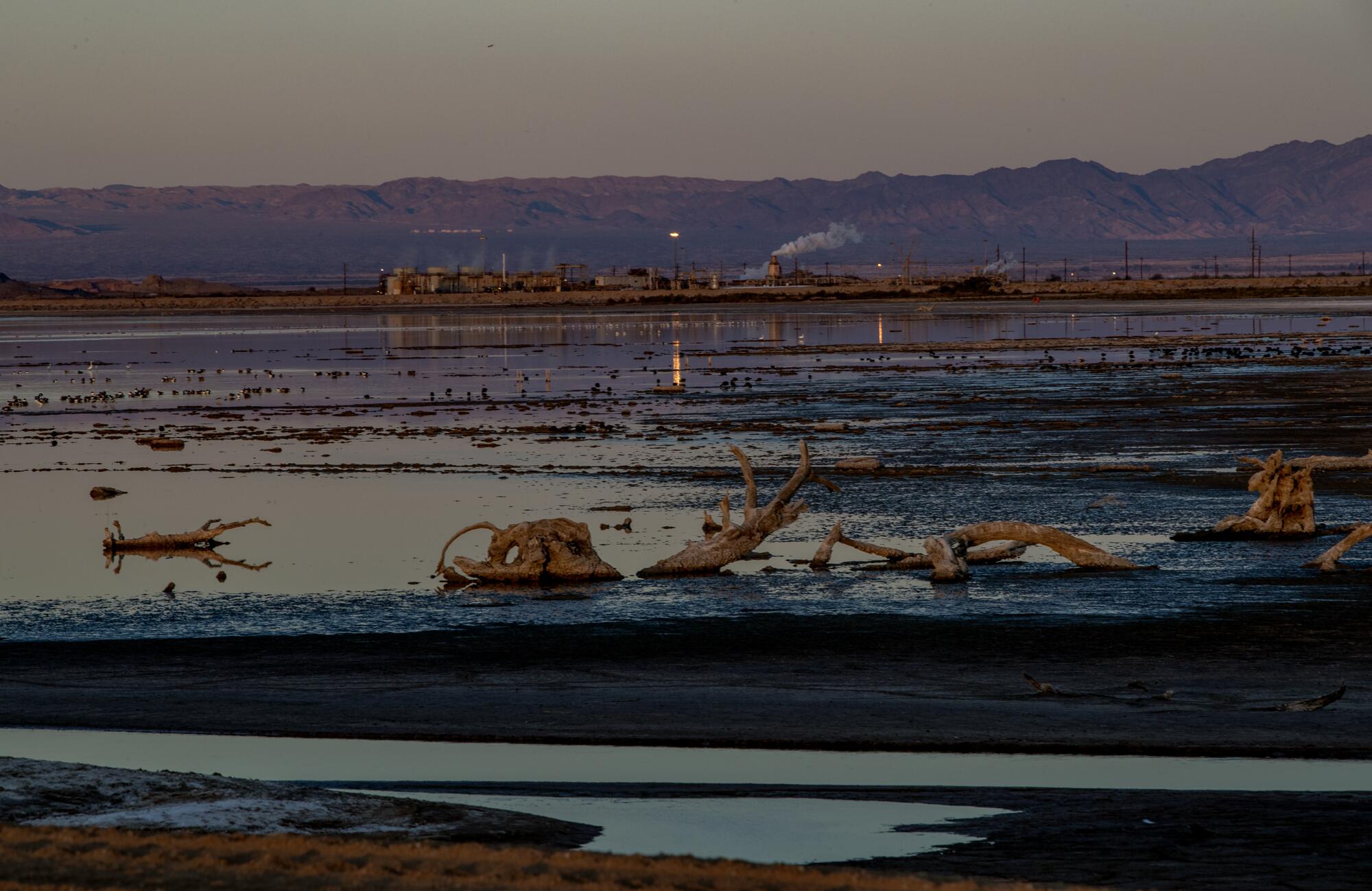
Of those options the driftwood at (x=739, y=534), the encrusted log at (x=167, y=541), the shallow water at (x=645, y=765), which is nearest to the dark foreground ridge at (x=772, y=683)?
the shallow water at (x=645, y=765)

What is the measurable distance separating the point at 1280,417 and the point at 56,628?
27.6 m

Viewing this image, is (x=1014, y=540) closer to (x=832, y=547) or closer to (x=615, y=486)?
(x=832, y=547)

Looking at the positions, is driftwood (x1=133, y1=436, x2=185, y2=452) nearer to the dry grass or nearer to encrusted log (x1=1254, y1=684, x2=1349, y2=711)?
encrusted log (x1=1254, y1=684, x2=1349, y2=711)

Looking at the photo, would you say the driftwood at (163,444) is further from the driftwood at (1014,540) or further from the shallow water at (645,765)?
the shallow water at (645,765)

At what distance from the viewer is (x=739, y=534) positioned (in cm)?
1892

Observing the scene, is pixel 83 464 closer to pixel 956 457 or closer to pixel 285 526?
pixel 285 526

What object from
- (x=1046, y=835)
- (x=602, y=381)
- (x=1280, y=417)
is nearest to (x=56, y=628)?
(x=1046, y=835)

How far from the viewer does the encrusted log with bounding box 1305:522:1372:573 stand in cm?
1755

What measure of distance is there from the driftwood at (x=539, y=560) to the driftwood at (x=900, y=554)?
2173 mm

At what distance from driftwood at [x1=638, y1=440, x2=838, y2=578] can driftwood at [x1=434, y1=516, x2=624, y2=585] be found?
25.1 inches

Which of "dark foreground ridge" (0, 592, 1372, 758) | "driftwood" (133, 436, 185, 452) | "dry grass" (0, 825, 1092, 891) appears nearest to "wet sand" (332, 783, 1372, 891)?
"dry grass" (0, 825, 1092, 891)

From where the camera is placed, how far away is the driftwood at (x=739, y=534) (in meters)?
18.6

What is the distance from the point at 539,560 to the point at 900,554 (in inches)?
149

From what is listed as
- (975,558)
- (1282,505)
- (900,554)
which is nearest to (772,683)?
(900,554)
